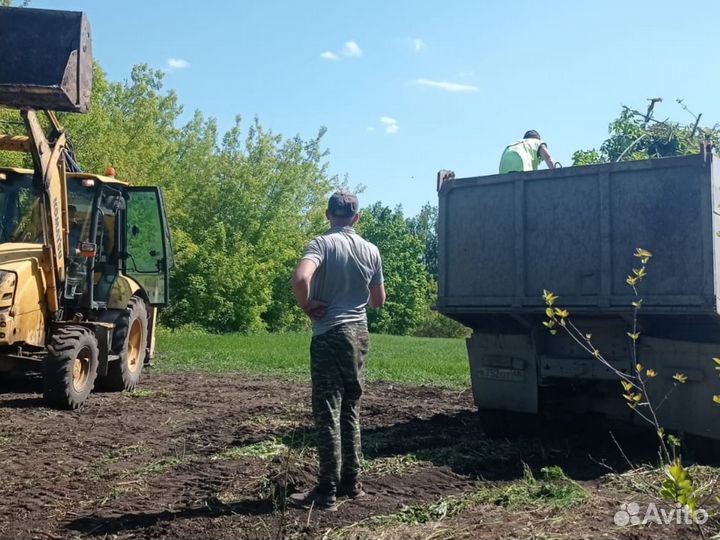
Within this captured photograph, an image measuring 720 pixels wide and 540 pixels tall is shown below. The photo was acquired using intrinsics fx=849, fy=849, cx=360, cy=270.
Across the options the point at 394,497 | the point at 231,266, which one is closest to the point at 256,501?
the point at 394,497

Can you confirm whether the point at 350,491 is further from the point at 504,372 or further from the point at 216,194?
the point at 216,194

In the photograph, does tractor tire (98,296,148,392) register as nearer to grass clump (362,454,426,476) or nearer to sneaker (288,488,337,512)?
grass clump (362,454,426,476)

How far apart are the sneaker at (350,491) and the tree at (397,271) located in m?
64.7

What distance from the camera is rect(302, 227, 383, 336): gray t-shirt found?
5605 millimetres

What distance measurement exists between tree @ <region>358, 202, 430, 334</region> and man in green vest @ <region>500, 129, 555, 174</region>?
61.3 metres

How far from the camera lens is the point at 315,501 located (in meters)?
5.39

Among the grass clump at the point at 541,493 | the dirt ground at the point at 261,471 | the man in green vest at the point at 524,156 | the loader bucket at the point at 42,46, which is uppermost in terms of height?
the loader bucket at the point at 42,46

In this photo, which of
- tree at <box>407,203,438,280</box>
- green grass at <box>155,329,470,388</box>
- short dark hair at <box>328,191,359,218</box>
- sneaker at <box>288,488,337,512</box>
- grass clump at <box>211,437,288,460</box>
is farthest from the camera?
tree at <box>407,203,438,280</box>

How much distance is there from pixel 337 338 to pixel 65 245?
5858 mm

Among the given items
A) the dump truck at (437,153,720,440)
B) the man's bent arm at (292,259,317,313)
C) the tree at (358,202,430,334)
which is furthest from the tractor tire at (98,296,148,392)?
the tree at (358,202,430,334)

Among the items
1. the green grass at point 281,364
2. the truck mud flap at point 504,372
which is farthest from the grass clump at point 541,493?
the green grass at point 281,364

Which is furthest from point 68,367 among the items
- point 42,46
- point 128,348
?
point 42,46

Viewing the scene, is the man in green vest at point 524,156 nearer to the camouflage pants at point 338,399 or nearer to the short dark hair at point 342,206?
the short dark hair at point 342,206

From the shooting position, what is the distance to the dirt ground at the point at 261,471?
16.2 feet
